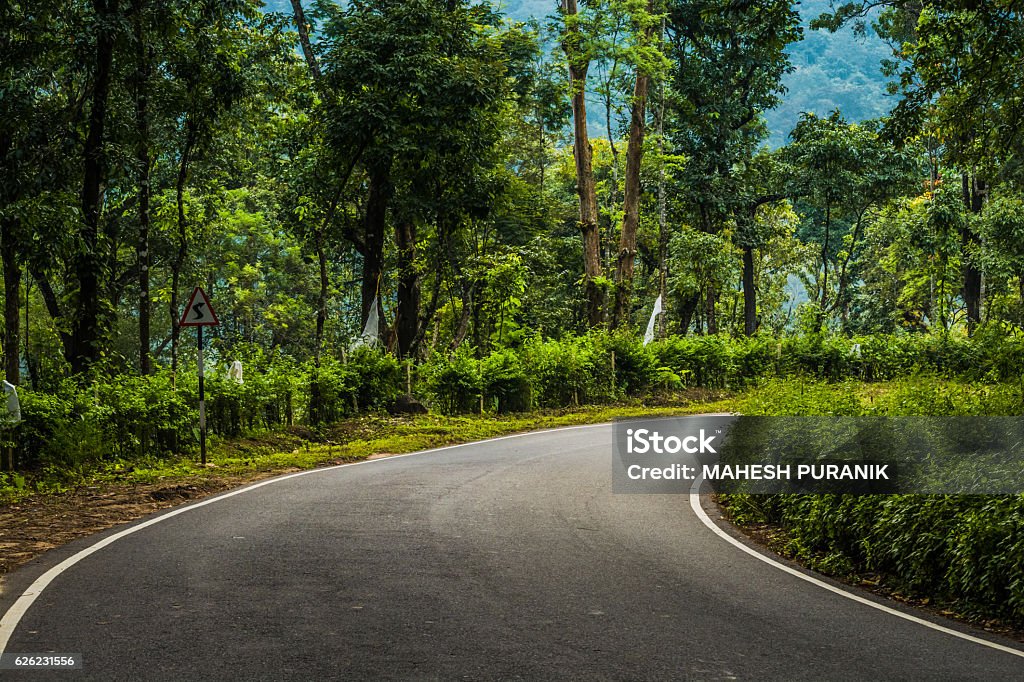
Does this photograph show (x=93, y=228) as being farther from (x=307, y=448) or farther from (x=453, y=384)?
(x=453, y=384)

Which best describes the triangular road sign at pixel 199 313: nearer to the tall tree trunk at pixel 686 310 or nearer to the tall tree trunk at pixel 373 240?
the tall tree trunk at pixel 373 240

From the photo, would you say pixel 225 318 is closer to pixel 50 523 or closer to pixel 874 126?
pixel 874 126

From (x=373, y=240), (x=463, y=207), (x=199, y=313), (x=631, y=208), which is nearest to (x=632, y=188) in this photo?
(x=631, y=208)

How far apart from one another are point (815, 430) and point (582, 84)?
23.6m

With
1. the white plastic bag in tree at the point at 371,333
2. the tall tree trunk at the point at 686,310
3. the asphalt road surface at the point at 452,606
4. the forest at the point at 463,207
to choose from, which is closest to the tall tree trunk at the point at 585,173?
the forest at the point at 463,207

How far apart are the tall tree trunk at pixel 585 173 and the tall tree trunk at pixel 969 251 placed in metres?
18.2

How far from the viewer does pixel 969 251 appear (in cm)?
4259

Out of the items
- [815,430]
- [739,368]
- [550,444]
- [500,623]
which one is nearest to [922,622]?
[500,623]

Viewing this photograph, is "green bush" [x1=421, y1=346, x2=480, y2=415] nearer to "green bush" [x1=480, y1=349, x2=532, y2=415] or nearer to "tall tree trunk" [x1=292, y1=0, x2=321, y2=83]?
"green bush" [x1=480, y1=349, x2=532, y2=415]

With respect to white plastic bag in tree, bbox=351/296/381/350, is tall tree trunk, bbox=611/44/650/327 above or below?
above

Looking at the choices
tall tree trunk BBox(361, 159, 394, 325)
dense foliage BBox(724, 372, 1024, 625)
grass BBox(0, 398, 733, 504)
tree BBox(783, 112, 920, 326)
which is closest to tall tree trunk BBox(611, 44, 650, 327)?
grass BBox(0, 398, 733, 504)

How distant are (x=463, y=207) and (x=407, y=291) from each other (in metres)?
4.67

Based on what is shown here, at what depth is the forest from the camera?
16.7m

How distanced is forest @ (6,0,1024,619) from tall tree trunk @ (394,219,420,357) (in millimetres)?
173
